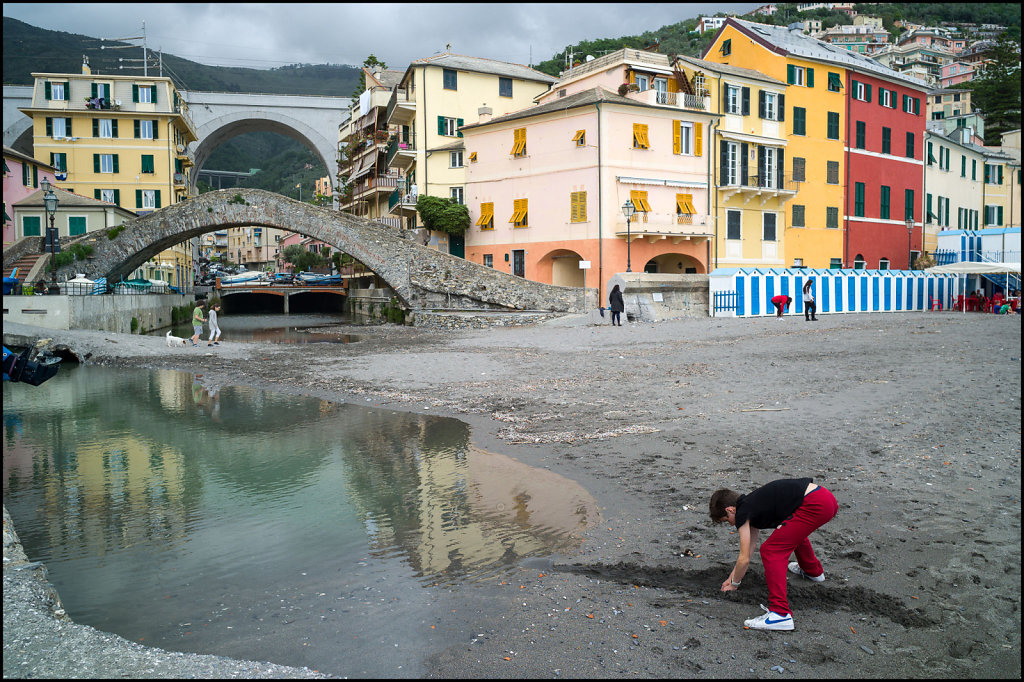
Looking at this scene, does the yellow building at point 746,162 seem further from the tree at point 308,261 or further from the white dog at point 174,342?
the tree at point 308,261

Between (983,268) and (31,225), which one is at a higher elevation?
(31,225)

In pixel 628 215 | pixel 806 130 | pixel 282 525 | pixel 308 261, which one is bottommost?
pixel 282 525

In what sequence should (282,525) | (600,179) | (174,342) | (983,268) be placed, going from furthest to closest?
(600,179) < (983,268) < (174,342) < (282,525)

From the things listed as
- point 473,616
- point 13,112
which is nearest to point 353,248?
point 473,616

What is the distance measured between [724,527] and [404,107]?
44069mm

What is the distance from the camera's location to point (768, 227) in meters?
41.7

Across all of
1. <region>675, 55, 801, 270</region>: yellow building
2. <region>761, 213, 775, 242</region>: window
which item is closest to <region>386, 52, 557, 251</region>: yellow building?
<region>675, 55, 801, 270</region>: yellow building

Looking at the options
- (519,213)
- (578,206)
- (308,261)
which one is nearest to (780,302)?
(578,206)

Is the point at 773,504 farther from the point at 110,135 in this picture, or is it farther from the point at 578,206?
the point at 110,135

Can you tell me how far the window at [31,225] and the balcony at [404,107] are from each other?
22.2 meters

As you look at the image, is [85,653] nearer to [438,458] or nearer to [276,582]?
[276,582]

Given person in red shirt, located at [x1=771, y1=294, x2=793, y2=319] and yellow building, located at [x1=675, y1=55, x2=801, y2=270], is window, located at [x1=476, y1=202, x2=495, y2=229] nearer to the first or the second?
yellow building, located at [x1=675, y1=55, x2=801, y2=270]

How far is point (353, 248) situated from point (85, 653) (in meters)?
35.7

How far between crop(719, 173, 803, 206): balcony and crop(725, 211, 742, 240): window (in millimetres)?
871
